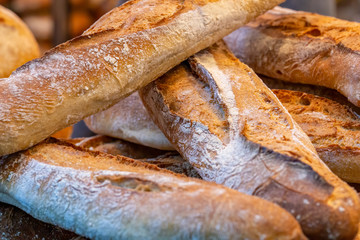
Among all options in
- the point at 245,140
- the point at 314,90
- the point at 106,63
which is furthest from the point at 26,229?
the point at 314,90

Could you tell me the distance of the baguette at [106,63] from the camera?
1162 mm

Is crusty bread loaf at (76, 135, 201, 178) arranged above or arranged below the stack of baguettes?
below

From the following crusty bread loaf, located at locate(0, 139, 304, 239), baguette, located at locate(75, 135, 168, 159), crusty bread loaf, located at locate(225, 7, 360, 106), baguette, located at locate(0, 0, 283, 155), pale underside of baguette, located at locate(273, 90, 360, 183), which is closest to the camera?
crusty bread loaf, located at locate(0, 139, 304, 239)

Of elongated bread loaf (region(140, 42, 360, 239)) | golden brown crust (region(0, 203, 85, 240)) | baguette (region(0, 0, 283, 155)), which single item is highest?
baguette (region(0, 0, 283, 155))

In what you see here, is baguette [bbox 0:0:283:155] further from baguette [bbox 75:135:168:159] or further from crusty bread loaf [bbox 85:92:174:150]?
baguette [bbox 75:135:168:159]

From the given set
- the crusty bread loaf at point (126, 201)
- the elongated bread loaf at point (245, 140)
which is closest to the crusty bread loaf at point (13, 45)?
the elongated bread loaf at point (245, 140)

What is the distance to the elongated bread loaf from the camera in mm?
909

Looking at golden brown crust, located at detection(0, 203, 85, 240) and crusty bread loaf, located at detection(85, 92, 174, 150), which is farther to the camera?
crusty bread loaf, located at detection(85, 92, 174, 150)

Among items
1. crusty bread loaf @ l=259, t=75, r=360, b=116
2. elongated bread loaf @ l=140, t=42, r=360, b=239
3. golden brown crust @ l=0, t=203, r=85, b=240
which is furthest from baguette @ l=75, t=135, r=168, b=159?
crusty bread loaf @ l=259, t=75, r=360, b=116

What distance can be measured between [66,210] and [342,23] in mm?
1352

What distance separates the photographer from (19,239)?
1.17m

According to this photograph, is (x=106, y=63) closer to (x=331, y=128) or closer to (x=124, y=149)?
(x=124, y=149)

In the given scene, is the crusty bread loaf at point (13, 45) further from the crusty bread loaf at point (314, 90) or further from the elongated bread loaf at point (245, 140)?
the crusty bread loaf at point (314, 90)

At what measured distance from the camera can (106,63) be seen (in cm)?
128
